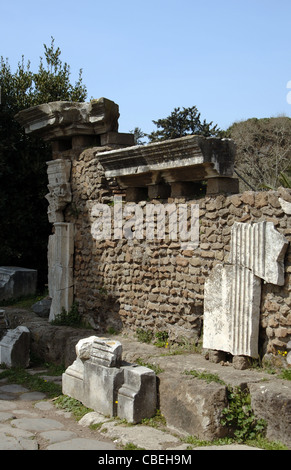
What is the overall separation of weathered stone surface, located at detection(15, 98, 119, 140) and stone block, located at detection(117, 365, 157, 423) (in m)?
3.81

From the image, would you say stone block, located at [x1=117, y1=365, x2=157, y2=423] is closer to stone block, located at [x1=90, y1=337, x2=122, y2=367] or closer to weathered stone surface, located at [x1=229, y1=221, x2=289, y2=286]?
stone block, located at [x1=90, y1=337, x2=122, y2=367]

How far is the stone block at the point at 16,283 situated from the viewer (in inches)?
397

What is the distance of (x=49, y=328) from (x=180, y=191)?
2752 mm

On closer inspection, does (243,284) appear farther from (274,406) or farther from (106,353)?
(106,353)

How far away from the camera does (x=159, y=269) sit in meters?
6.61

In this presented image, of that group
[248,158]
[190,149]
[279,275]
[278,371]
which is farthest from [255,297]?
[248,158]

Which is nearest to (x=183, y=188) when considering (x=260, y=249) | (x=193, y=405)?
(x=260, y=249)

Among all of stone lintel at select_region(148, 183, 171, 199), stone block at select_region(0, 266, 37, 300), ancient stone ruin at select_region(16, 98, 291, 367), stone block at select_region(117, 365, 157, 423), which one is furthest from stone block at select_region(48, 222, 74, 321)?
stone block at select_region(117, 365, 157, 423)

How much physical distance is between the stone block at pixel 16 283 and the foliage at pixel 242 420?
6165mm

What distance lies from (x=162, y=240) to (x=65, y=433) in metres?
2.47

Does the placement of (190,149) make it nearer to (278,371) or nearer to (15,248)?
(278,371)

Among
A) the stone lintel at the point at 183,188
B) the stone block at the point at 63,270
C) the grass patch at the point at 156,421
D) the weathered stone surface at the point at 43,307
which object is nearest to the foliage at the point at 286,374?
the grass patch at the point at 156,421

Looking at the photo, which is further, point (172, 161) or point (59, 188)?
point (59, 188)

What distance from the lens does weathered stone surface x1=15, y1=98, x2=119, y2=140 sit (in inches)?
305
